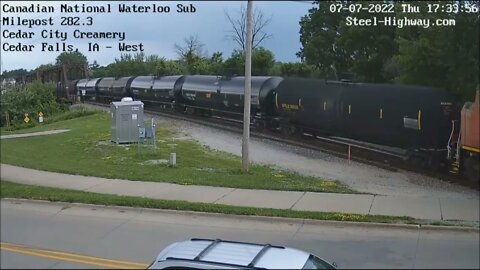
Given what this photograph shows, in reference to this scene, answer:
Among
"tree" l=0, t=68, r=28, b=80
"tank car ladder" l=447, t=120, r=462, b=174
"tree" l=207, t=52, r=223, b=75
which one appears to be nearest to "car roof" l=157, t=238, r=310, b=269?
"tree" l=0, t=68, r=28, b=80

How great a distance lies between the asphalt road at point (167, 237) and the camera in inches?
196

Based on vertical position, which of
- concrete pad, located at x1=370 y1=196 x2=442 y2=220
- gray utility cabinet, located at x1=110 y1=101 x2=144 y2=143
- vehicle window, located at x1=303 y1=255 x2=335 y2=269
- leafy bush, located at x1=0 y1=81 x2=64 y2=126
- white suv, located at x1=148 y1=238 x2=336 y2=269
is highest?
leafy bush, located at x1=0 y1=81 x2=64 y2=126

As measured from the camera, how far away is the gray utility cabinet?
655 cm

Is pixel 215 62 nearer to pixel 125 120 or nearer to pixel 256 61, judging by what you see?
pixel 256 61

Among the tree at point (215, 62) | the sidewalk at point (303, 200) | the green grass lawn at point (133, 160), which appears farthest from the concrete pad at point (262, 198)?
the tree at point (215, 62)

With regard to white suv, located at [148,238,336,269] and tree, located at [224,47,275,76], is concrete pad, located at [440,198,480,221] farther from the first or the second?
white suv, located at [148,238,336,269]

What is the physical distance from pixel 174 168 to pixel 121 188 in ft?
4.93

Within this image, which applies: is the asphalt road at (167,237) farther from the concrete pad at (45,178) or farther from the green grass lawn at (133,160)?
the green grass lawn at (133,160)

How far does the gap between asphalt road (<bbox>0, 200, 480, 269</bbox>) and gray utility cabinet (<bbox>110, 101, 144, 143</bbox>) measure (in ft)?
3.44

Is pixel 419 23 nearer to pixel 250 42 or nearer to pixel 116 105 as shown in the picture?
pixel 250 42

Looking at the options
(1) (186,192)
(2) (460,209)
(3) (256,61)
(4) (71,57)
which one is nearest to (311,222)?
(2) (460,209)

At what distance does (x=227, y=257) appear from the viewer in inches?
167

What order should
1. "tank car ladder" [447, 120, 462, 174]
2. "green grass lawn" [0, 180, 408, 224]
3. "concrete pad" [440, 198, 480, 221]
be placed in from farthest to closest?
"tank car ladder" [447, 120, 462, 174]
"concrete pad" [440, 198, 480, 221]
"green grass lawn" [0, 180, 408, 224]

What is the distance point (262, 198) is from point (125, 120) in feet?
12.8
